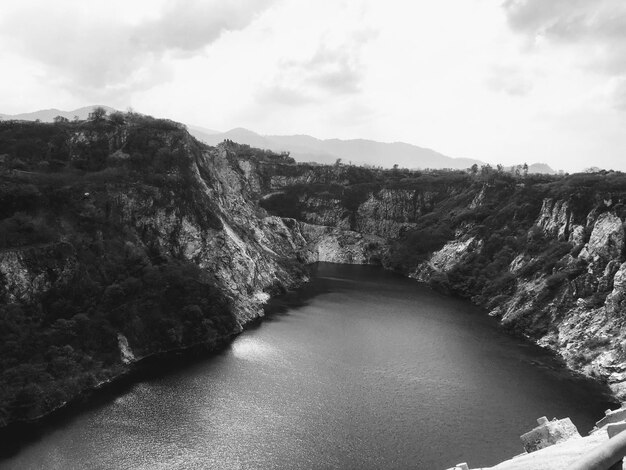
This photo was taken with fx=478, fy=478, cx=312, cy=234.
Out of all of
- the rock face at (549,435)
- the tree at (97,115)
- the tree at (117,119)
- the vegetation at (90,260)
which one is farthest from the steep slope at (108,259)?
the rock face at (549,435)

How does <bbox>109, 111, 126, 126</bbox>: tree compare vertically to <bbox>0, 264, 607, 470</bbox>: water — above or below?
above

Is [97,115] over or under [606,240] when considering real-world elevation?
over

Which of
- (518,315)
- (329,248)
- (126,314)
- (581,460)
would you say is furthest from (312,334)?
(329,248)

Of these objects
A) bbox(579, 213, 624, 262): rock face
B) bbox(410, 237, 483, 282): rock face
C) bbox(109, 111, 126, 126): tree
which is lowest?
bbox(410, 237, 483, 282): rock face

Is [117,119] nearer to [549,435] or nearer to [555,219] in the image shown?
[555,219]

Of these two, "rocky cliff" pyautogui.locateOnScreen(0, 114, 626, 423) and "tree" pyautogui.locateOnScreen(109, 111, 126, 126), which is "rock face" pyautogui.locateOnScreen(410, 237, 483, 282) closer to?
"rocky cliff" pyautogui.locateOnScreen(0, 114, 626, 423)

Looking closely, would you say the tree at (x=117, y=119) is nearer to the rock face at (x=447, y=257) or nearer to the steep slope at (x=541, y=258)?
the steep slope at (x=541, y=258)

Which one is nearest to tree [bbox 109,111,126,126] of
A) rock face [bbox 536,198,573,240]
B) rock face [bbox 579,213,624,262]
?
rock face [bbox 579,213,624,262]

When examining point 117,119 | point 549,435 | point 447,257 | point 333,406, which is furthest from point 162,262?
point 447,257

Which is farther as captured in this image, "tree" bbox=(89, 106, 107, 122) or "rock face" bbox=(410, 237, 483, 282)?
"rock face" bbox=(410, 237, 483, 282)
